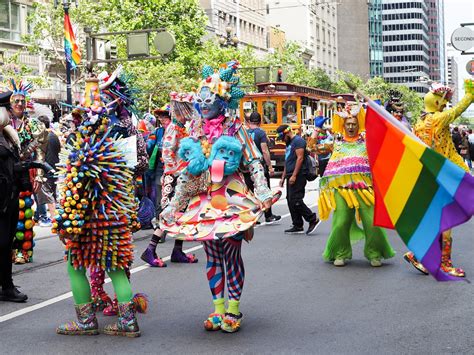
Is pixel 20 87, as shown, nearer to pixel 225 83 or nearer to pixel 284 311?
pixel 225 83

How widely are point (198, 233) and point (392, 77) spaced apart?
A: 186831mm

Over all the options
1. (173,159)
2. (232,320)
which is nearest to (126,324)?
(232,320)

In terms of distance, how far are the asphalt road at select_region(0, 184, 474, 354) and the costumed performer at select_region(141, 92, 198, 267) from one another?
0.22m

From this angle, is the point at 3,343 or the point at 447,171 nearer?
the point at 447,171

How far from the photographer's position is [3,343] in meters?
6.77

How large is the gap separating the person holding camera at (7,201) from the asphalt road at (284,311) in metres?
0.21

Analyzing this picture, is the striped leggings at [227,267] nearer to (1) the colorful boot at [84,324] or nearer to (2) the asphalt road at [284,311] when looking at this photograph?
(2) the asphalt road at [284,311]

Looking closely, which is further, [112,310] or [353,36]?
[353,36]

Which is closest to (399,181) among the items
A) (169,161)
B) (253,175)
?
(253,175)

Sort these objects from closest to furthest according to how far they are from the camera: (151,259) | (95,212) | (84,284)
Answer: (95,212)
(84,284)
(151,259)

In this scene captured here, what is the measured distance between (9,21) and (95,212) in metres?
36.9

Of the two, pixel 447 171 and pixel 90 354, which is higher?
pixel 447 171

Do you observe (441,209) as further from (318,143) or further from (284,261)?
(318,143)

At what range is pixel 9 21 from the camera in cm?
4159
